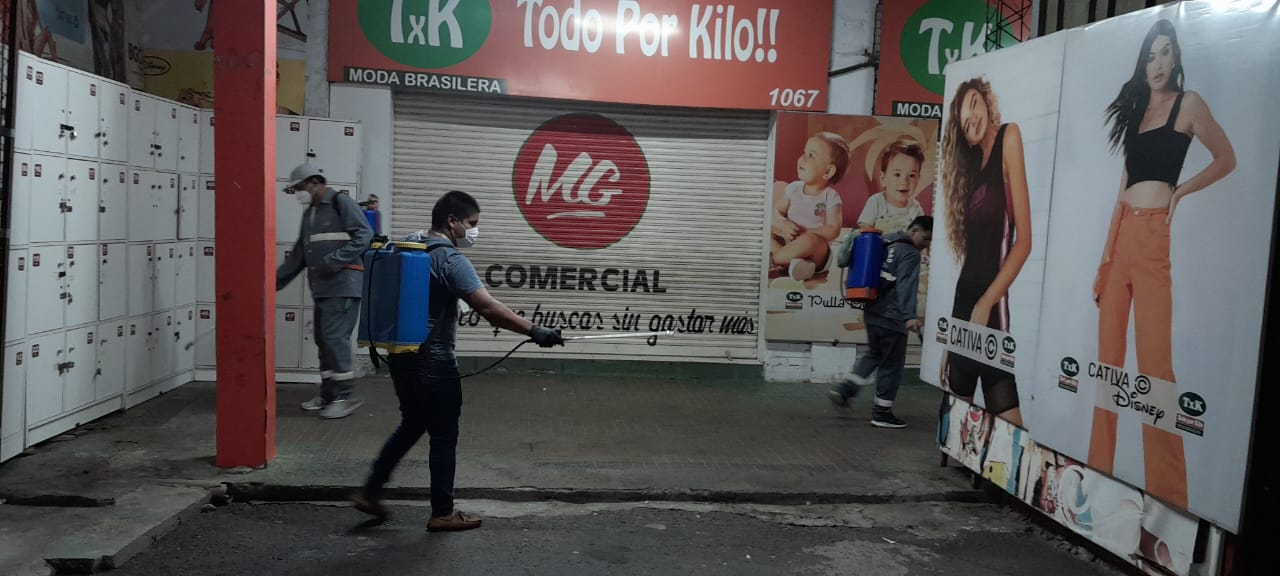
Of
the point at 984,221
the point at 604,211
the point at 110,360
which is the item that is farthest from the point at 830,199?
the point at 110,360

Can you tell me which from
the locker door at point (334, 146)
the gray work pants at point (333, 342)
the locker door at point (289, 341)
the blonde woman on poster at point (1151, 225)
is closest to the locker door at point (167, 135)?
the locker door at point (334, 146)

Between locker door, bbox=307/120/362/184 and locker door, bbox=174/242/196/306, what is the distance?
1.39 metres

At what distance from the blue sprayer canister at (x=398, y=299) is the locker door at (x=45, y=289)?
116 inches

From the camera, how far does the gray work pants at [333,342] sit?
8.08 m

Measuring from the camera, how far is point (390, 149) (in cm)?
1004

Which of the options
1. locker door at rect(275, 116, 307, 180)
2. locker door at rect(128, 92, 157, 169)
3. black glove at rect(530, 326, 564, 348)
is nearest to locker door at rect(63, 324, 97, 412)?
locker door at rect(128, 92, 157, 169)

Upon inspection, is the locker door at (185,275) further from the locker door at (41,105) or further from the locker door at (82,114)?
the locker door at (41,105)

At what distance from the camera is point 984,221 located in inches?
251

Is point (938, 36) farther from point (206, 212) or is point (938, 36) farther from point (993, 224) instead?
point (206, 212)

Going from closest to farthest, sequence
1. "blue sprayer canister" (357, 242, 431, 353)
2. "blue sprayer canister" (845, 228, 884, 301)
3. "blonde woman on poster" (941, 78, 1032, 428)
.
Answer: "blue sprayer canister" (357, 242, 431, 353)
"blonde woman on poster" (941, 78, 1032, 428)
"blue sprayer canister" (845, 228, 884, 301)

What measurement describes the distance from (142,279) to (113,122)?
1.36m

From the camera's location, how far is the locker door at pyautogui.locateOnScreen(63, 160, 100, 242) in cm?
698

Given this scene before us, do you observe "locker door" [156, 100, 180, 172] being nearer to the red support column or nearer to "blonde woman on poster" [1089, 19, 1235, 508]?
the red support column

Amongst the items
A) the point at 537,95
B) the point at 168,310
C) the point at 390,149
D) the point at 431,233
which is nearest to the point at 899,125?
the point at 537,95
